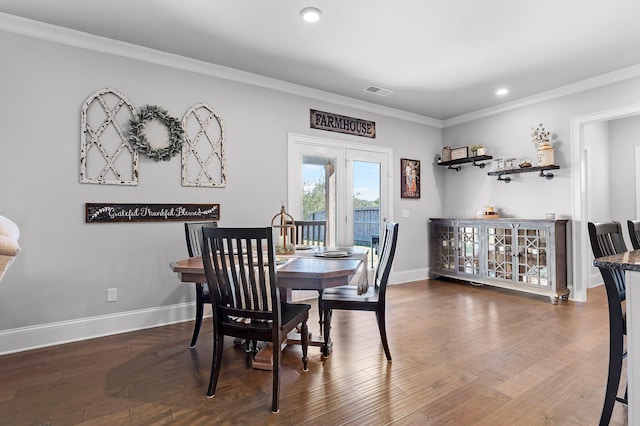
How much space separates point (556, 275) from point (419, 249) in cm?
185

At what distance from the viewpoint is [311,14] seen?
2629 mm

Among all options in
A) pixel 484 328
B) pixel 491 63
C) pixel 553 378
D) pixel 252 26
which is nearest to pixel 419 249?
pixel 484 328

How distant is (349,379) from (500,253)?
3204 millimetres

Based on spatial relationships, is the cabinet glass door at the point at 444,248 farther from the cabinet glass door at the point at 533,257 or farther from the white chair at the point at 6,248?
the white chair at the point at 6,248

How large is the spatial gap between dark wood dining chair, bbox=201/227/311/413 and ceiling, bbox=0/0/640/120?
71.7 inches

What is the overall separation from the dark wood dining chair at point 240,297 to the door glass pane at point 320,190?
90.2 inches

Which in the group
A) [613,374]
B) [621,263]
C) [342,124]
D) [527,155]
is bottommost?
[613,374]

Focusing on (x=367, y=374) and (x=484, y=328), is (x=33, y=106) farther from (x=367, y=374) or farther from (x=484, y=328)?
(x=484, y=328)

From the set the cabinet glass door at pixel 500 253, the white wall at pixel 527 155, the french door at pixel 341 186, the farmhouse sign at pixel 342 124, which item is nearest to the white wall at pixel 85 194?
the french door at pixel 341 186

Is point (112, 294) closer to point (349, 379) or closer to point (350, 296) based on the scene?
point (350, 296)

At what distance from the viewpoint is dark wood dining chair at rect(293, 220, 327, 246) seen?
3.62m

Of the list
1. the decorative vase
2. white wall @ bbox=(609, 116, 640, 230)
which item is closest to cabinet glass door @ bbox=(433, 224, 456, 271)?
the decorative vase

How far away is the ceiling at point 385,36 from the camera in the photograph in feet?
8.45

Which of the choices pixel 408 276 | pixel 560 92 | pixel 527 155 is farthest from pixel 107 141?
pixel 560 92
